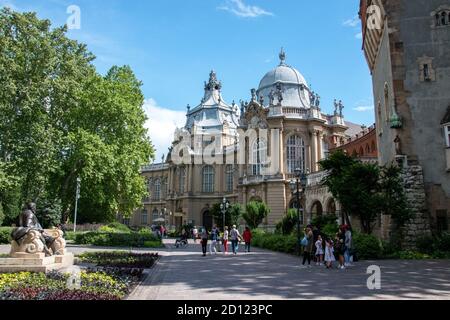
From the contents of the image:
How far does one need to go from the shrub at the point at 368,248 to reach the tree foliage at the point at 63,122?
19.9m

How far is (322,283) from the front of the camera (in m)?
11.7

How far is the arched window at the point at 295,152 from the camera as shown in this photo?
50.4m

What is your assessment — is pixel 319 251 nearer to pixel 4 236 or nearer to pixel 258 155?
pixel 4 236

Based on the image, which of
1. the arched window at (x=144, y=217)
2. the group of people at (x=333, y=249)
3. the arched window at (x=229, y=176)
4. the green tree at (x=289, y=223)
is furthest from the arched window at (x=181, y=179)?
the group of people at (x=333, y=249)

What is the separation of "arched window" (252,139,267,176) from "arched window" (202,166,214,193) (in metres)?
19.3

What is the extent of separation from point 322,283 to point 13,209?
4608 cm

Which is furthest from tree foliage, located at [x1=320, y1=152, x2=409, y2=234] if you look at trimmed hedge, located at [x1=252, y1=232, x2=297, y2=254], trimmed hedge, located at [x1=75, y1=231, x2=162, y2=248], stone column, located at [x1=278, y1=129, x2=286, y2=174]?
stone column, located at [x1=278, y1=129, x2=286, y2=174]

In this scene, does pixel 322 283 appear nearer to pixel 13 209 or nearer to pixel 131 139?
pixel 131 139

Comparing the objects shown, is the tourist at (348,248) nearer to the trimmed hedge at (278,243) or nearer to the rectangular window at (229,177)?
the trimmed hedge at (278,243)

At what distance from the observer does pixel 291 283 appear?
464 inches

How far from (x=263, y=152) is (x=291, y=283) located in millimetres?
40084

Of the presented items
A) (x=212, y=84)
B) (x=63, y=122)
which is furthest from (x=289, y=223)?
(x=212, y=84)
